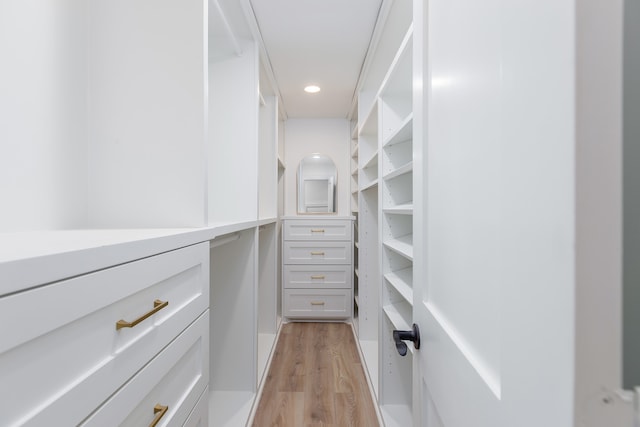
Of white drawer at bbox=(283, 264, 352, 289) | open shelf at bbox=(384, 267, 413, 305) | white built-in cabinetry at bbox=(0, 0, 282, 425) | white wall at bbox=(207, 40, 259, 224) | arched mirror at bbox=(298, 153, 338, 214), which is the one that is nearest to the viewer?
white built-in cabinetry at bbox=(0, 0, 282, 425)

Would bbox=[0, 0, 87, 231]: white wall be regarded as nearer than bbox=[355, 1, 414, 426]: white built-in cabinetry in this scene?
Yes

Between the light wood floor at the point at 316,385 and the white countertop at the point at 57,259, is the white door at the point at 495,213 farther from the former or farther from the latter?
the light wood floor at the point at 316,385

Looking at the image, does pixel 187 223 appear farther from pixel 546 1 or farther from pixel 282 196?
pixel 282 196

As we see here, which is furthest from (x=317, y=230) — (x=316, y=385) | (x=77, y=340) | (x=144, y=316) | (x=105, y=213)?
(x=77, y=340)

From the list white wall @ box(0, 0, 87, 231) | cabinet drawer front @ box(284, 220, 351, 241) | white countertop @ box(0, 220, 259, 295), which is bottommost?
cabinet drawer front @ box(284, 220, 351, 241)

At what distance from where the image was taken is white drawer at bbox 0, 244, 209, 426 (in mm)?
324

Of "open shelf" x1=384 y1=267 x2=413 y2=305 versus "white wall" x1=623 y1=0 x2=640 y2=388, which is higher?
"white wall" x1=623 y1=0 x2=640 y2=388

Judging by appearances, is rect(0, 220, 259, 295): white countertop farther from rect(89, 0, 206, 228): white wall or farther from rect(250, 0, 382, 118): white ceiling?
rect(250, 0, 382, 118): white ceiling

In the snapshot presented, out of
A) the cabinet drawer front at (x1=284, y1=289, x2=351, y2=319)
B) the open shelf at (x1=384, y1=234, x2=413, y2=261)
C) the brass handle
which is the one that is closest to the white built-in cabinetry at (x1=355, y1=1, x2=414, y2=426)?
the open shelf at (x1=384, y1=234, x2=413, y2=261)

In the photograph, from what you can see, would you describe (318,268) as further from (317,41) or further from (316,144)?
(317,41)

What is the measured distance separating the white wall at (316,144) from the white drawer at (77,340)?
2.89m

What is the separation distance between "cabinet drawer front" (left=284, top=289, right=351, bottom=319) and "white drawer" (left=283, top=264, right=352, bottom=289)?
48mm

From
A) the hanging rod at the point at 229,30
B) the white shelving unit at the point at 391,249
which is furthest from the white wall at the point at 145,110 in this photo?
the white shelving unit at the point at 391,249

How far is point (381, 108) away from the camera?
5.26 feet
